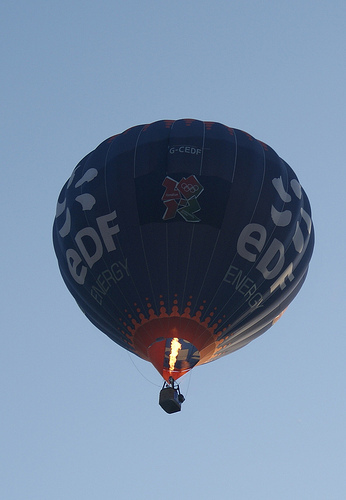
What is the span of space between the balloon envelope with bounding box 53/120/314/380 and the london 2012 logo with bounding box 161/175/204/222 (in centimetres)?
2

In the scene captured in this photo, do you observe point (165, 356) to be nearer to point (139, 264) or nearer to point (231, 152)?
point (139, 264)

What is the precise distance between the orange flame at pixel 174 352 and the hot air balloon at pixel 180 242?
31 mm

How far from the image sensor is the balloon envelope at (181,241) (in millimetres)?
23578

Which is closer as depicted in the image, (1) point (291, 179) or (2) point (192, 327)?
(2) point (192, 327)

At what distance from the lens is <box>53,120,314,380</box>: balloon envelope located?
77.4 feet

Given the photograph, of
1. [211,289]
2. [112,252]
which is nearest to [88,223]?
[112,252]

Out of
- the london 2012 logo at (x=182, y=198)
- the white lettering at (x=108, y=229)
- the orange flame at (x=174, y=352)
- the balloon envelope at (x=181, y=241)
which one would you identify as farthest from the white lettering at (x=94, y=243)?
the orange flame at (x=174, y=352)

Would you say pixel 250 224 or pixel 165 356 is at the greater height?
pixel 250 224

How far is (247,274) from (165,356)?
2403mm

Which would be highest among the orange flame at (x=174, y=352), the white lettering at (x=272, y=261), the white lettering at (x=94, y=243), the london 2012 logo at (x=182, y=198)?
the london 2012 logo at (x=182, y=198)

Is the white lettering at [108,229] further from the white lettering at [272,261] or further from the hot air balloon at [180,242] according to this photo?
the white lettering at [272,261]

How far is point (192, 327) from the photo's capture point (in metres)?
23.5

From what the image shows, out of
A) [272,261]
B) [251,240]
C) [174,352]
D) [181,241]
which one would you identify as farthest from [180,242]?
[174,352]

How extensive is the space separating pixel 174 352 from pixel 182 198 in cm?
319
